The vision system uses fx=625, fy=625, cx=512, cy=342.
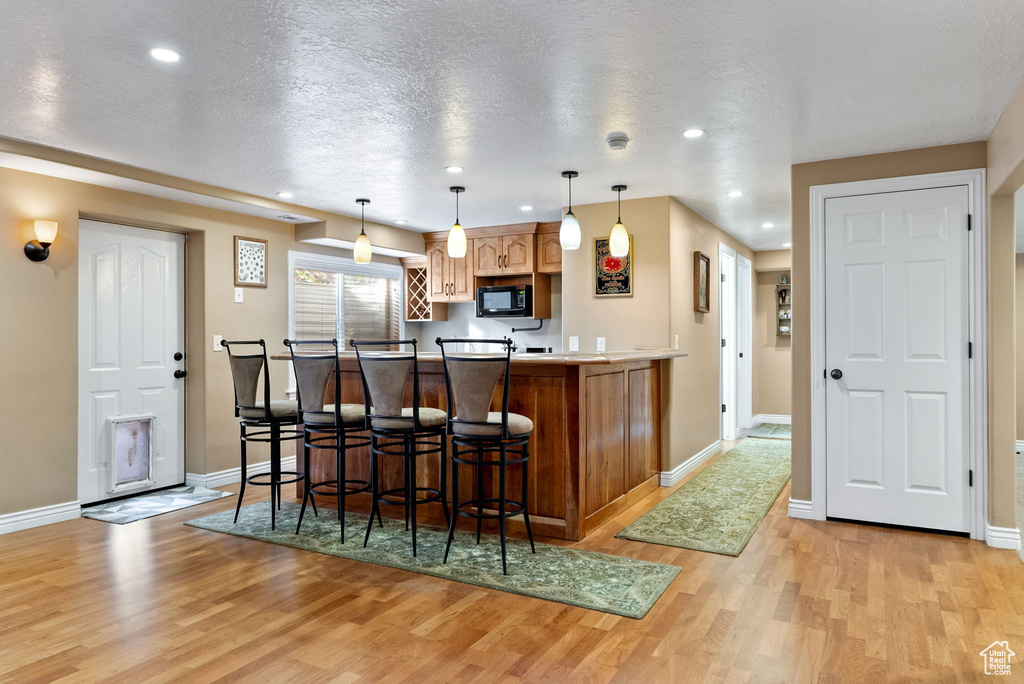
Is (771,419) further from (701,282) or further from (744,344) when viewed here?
(701,282)

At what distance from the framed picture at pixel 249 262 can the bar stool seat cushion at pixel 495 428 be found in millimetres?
3015

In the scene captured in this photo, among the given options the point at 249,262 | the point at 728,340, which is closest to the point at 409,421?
the point at 249,262

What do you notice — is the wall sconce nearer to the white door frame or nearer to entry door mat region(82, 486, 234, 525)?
entry door mat region(82, 486, 234, 525)

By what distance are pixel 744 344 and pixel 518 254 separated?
349 centimetres

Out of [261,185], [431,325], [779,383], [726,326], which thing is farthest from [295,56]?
[779,383]

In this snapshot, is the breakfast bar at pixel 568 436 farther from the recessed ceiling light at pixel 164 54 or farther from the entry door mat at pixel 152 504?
the recessed ceiling light at pixel 164 54

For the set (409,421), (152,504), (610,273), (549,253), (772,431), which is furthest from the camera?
(772,431)

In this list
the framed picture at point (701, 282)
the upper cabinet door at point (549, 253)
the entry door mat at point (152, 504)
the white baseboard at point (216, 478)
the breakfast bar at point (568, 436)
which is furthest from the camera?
the upper cabinet door at point (549, 253)

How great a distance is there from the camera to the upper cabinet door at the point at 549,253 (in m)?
6.21

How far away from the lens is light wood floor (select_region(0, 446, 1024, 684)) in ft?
7.28

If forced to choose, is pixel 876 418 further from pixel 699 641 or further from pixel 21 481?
pixel 21 481

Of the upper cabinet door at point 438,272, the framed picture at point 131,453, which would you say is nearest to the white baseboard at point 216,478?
the framed picture at point 131,453

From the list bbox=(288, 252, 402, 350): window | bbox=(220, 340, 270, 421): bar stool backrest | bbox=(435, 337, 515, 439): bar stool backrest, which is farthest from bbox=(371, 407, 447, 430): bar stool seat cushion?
bbox=(288, 252, 402, 350): window

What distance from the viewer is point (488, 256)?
6.56m
